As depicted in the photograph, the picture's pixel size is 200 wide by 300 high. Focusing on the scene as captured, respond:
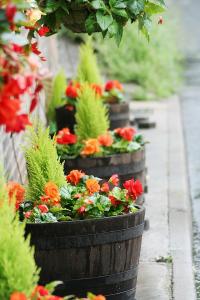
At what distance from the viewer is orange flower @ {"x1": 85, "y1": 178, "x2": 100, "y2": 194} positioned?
18.6 ft

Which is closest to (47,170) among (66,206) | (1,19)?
(66,206)

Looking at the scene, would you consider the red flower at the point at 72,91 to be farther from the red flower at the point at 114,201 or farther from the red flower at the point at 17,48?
the red flower at the point at 17,48

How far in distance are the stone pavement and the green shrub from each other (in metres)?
3.43

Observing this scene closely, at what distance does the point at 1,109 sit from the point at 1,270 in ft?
3.44

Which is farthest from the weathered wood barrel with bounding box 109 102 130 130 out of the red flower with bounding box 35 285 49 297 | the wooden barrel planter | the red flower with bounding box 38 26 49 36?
the red flower with bounding box 35 285 49 297

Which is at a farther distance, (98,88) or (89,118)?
(98,88)

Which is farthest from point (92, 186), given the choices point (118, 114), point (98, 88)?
point (118, 114)

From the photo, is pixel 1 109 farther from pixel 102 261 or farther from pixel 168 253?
pixel 168 253

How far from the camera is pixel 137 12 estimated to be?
537cm

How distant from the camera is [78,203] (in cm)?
552

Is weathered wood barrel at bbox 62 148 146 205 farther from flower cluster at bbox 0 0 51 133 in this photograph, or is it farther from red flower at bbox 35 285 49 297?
flower cluster at bbox 0 0 51 133

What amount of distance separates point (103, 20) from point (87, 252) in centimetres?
123

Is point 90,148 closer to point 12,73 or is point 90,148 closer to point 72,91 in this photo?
point 72,91

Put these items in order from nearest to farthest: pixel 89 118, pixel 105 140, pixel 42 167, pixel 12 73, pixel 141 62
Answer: pixel 12 73
pixel 42 167
pixel 105 140
pixel 89 118
pixel 141 62
